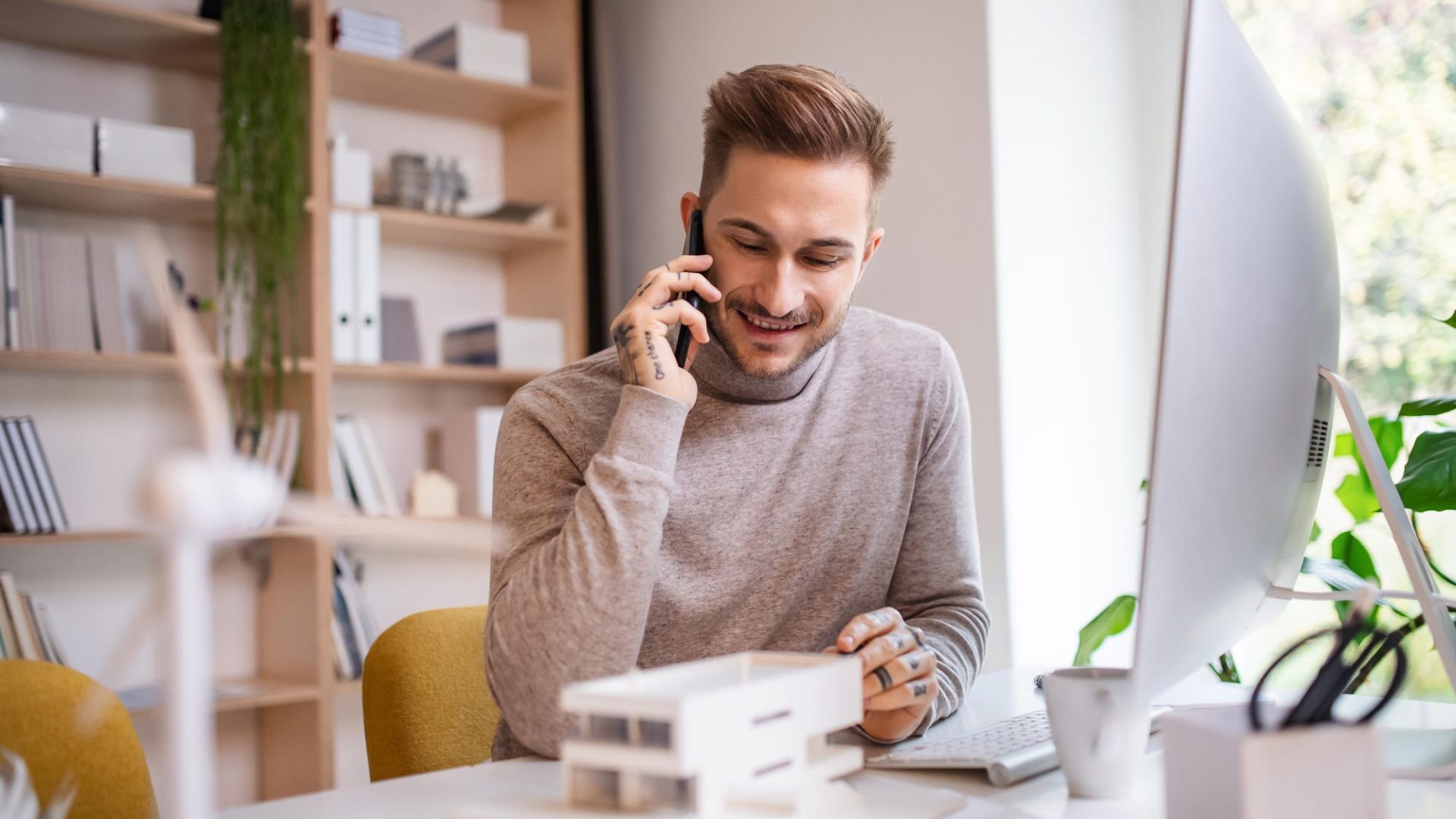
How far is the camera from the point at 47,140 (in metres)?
2.20

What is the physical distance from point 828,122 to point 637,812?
87cm

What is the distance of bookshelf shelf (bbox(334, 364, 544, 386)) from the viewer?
2.59 metres

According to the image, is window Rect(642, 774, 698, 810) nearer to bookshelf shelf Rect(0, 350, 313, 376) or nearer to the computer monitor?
the computer monitor

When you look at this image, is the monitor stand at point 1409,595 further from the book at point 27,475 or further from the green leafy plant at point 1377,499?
the book at point 27,475

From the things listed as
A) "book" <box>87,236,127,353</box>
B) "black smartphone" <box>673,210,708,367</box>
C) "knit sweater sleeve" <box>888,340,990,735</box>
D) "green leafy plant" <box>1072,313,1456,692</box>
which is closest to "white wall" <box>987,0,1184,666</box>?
"green leafy plant" <box>1072,313,1456,692</box>

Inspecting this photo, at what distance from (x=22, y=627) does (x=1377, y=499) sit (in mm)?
2309

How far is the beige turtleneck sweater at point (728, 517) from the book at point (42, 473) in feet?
4.89

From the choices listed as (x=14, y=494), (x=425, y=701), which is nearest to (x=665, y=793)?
(x=425, y=701)

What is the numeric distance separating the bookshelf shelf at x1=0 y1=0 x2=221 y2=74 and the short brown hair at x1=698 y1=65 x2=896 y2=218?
1.64 metres

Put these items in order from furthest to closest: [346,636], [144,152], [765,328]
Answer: [346,636] < [144,152] < [765,328]

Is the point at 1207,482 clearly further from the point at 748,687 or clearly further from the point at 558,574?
the point at 558,574

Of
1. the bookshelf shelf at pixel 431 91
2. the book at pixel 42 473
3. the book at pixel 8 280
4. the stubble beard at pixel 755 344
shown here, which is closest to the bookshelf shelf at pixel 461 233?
the bookshelf shelf at pixel 431 91

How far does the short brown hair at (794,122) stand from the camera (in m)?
1.21

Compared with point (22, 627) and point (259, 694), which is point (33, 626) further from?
point (259, 694)
